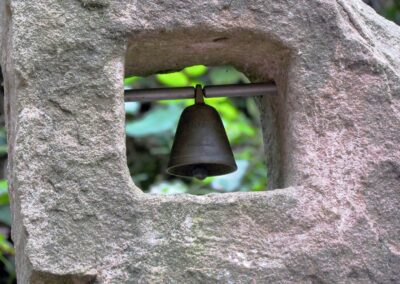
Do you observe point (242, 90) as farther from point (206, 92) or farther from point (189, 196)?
point (189, 196)

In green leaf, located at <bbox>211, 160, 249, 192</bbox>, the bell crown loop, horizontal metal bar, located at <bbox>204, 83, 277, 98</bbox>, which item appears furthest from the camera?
green leaf, located at <bbox>211, 160, 249, 192</bbox>

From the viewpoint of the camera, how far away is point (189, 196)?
5.90ft

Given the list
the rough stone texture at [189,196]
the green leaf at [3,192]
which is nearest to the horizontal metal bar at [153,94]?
the rough stone texture at [189,196]


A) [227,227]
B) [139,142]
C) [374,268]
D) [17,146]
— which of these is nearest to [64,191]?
[17,146]

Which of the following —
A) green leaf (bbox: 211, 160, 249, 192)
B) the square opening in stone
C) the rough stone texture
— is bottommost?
the rough stone texture

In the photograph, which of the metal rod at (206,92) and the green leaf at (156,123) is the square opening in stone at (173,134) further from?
the metal rod at (206,92)

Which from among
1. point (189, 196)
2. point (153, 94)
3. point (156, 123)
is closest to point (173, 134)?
point (156, 123)

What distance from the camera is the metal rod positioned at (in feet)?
6.81

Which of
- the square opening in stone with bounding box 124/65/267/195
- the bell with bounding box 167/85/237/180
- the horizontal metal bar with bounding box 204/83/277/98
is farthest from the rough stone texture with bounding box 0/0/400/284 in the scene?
the square opening in stone with bounding box 124/65/267/195

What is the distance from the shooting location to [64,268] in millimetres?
1709

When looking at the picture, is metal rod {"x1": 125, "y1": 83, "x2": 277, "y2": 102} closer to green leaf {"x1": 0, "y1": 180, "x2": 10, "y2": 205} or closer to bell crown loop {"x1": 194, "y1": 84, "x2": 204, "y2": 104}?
bell crown loop {"x1": 194, "y1": 84, "x2": 204, "y2": 104}

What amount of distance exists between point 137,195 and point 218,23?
421 millimetres

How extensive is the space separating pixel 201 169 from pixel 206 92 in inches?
8.4

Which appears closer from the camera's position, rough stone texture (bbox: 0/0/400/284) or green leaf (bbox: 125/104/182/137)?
rough stone texture (bbox: 0/0/400/284)
